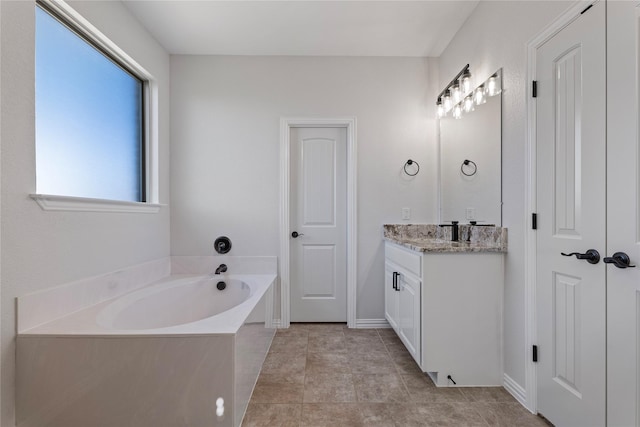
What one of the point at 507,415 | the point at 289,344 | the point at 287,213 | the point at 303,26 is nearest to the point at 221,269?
the point at 287,213

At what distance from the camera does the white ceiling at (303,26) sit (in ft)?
7.28

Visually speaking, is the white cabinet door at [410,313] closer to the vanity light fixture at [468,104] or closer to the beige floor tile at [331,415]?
the beige floor tile at [331,415]

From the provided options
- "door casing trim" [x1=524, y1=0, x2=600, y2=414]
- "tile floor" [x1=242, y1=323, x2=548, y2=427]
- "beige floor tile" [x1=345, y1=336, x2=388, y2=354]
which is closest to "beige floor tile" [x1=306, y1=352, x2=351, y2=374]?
"tile floor" [x1=242, y1=323, x2=548, y2=427]

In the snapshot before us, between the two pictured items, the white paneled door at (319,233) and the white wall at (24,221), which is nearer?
the white wall at (24,221)

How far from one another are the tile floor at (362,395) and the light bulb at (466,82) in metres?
2.08

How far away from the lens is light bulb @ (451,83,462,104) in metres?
2.44

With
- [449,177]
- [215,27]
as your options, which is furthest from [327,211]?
[215,27]

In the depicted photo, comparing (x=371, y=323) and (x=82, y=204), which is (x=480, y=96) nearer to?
(x=371, y=323)

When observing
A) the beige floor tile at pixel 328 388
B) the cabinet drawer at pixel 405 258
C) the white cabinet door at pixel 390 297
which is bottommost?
the beige floor tile at pixel 328 388

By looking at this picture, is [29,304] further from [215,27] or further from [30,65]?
[215,27]

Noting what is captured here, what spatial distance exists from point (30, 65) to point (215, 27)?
1.41 metres

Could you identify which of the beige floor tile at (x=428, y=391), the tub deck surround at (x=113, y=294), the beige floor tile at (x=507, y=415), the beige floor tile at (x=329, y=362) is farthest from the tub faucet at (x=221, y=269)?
the beige floor tile at (x=507, y=415)

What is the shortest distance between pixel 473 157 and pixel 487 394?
63.0 inches

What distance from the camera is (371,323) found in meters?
2.92
